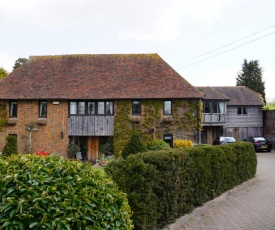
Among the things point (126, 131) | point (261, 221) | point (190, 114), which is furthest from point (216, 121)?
point (261, 221)

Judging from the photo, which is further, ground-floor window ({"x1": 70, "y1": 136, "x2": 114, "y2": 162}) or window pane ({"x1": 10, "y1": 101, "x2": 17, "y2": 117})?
ground-floor window ({"x1": 70, "y1": 136, "x2": 114, "y2": 162})

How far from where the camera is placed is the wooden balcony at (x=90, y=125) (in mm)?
24094

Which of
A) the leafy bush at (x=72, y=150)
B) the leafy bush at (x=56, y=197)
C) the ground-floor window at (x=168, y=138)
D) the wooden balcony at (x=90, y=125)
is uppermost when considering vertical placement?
the wooden balcony at (x=90, y=125)

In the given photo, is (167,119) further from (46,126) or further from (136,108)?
(46,126)

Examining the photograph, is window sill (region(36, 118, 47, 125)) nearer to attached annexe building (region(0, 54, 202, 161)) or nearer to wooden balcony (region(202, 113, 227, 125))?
attached annexe building (region(0, 54, 202, 161))

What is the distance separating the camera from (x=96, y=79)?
25312mm

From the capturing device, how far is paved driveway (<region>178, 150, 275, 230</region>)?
791 centimetres

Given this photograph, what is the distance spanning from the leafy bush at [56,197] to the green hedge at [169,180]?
179 cm

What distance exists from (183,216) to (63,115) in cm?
1747

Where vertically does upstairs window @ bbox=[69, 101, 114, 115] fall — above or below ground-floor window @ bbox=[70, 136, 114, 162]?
above

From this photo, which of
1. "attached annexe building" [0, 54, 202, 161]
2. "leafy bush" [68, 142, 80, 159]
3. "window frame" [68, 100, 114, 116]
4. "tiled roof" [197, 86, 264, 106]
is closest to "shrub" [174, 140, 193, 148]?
"attached annexe building" [0, 54, 202, 161]

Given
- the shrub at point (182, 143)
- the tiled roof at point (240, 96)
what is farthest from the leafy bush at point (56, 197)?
the tiled roof at point (240, 96)

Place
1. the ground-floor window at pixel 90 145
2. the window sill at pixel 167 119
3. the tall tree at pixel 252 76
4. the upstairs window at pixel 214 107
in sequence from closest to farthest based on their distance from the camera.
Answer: the window sill at pixel 167 119 → the ground-floor window at pixel 90 145 → the upstairs window at pixel 214 107 → the tall tree at pixel 252 76

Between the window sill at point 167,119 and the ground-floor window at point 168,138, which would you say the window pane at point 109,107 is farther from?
the ground-floor window at point 168,138
